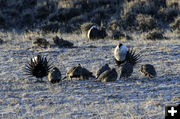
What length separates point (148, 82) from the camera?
26.2ft

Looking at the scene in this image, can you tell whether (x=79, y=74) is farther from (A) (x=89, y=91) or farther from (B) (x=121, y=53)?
(B) (x=121, y=53)

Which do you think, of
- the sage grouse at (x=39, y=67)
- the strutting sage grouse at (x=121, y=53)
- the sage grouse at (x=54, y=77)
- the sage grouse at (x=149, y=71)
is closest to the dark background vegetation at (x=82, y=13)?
the strutting sage grouse at (x=121, y=53)

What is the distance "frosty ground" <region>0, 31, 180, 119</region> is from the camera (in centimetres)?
615

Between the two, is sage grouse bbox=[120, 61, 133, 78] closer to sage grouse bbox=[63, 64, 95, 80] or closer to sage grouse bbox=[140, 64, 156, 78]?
sage grouse bbox=[140, 64, 156, 78]

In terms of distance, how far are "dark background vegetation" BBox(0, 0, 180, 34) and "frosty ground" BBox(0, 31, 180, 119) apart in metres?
8.79

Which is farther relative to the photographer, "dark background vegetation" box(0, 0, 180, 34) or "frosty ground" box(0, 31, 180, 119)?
"dark background vegetation" box(0, 0, 180, 34)

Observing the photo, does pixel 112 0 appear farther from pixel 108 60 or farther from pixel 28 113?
pixel 28 113

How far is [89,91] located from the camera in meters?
7.43

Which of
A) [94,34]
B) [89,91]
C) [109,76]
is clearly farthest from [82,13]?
[89,91]

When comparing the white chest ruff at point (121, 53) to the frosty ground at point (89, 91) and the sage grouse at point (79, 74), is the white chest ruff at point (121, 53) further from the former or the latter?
the sage grouse at point (79, 74)

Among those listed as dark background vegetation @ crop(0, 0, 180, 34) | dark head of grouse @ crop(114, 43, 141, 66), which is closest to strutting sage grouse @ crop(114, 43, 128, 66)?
dark head of grouse @ crop(114, 43, 141, 66)

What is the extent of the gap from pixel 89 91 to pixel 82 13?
17.5 meters

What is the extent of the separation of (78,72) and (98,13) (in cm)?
1589

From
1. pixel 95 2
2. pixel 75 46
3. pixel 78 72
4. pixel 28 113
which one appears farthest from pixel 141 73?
pixel 95 2
